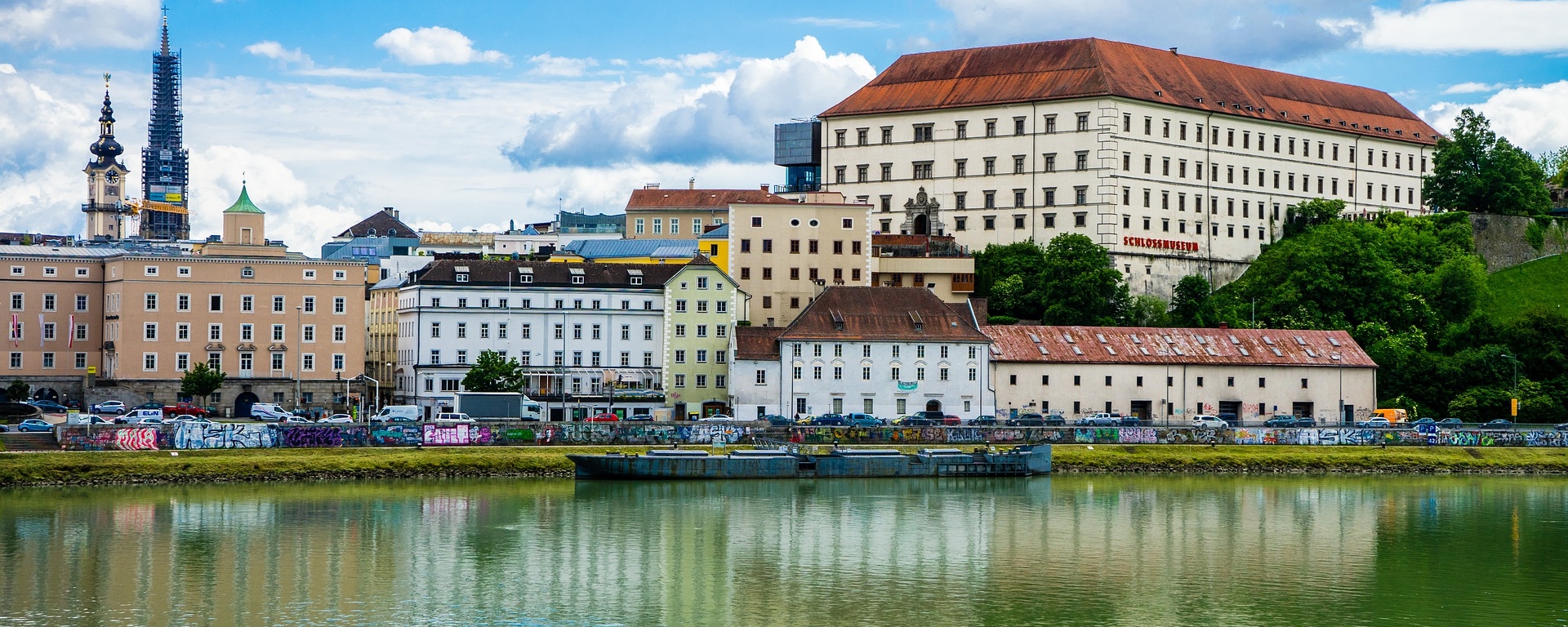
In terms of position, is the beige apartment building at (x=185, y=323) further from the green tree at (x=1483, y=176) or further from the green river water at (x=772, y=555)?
the green tree at (x=1483, y=176)

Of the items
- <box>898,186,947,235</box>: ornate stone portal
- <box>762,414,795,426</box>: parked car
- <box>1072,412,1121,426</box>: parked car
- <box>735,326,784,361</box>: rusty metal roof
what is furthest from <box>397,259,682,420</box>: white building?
<box>898,186,947,235</box>: ornate stone portal

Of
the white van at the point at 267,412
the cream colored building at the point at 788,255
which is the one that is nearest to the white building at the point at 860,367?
the cream colored building at the point at 788,255

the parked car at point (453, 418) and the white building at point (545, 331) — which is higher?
the white building at point (545, 331)

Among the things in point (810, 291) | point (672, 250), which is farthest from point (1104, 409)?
point (672, 250)

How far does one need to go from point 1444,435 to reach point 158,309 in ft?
211

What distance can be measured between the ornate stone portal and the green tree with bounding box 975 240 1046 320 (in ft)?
19.2

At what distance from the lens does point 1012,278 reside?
110875 mm

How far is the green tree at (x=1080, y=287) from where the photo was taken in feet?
353

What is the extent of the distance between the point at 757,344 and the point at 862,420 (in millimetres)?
8162

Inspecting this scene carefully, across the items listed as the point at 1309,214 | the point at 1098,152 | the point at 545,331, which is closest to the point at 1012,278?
the point at 1098,152

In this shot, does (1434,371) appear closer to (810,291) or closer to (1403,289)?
(1403,289)

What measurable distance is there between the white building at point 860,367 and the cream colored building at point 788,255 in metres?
15.2

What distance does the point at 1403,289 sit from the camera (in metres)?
113

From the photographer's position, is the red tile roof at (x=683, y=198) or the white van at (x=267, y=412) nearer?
the white van at (x=267, y=412)
